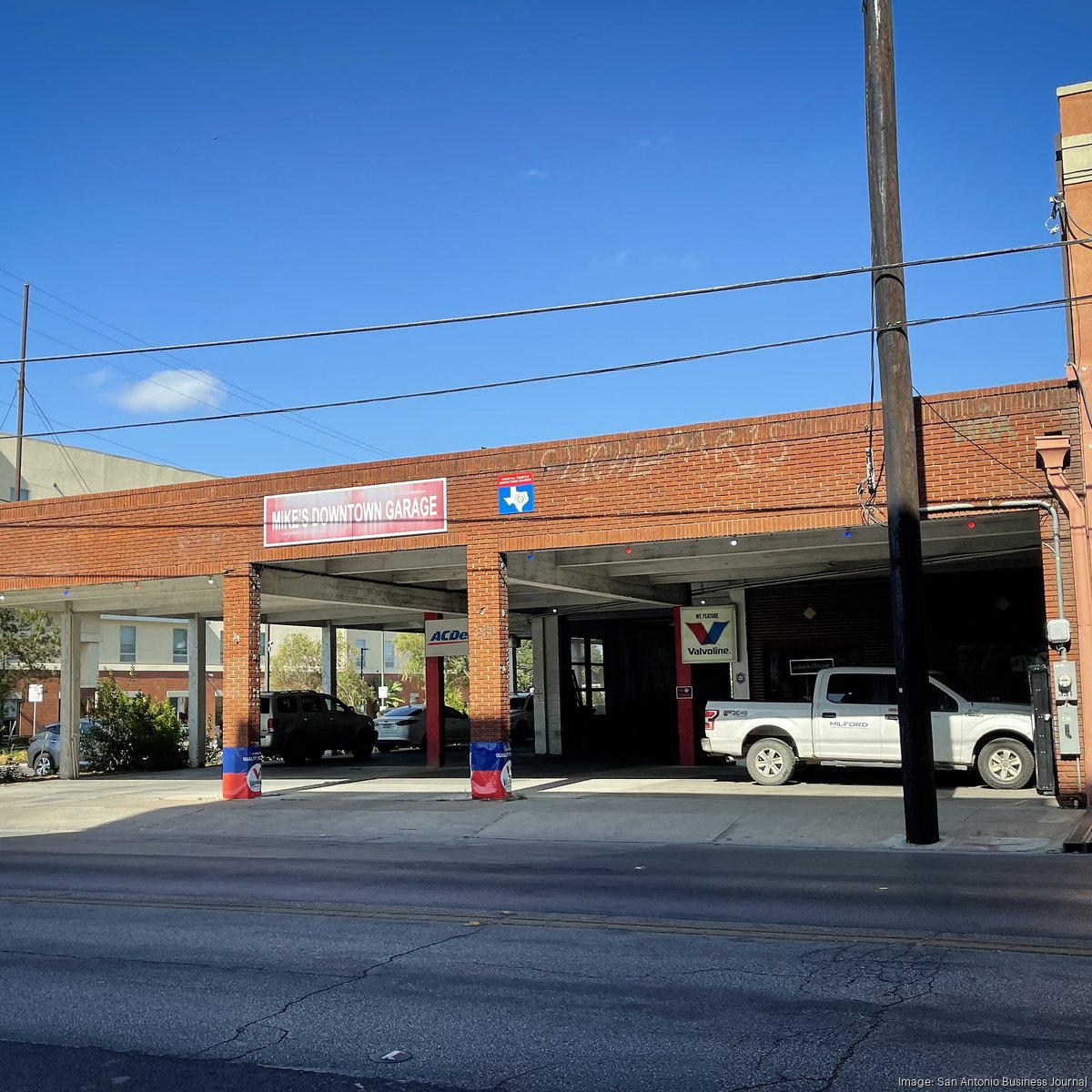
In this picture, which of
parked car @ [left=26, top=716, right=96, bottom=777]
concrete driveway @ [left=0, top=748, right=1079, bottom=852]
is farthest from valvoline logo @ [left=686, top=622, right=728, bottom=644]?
parked car @ [left=26, top=716, right=96, bottom=777]

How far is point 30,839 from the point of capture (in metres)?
16.4

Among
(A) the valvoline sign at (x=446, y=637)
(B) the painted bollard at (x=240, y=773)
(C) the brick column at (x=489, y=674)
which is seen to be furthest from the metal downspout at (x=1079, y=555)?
(A) the valvoline sign at (x=446, y=637)

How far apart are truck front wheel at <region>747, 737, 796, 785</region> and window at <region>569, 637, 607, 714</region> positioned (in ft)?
42.2

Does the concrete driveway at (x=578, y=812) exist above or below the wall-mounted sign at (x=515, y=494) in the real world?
below

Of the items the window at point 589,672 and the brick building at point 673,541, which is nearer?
the brick building at point 673,541

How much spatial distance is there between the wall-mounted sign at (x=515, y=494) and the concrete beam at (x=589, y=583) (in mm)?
1245

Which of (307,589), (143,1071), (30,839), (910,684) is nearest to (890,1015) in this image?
(143,1071)

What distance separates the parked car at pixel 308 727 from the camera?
3094 cm

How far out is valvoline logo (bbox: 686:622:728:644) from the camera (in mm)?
26247

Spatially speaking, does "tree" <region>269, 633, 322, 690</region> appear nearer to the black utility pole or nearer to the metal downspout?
the metal downspout

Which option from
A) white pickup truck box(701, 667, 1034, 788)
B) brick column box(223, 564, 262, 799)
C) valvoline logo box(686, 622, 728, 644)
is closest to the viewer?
white pickup truck box(701, 667, 1034, 788)

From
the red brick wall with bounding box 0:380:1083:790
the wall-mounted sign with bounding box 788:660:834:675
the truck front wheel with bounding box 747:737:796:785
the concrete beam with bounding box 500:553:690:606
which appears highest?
the red brick wall with bounding box 0:380:1083:790

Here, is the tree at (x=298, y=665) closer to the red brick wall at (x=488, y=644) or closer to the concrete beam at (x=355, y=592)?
the concrete beam at (x=355, y=592)

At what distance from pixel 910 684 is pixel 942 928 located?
5391 mm
